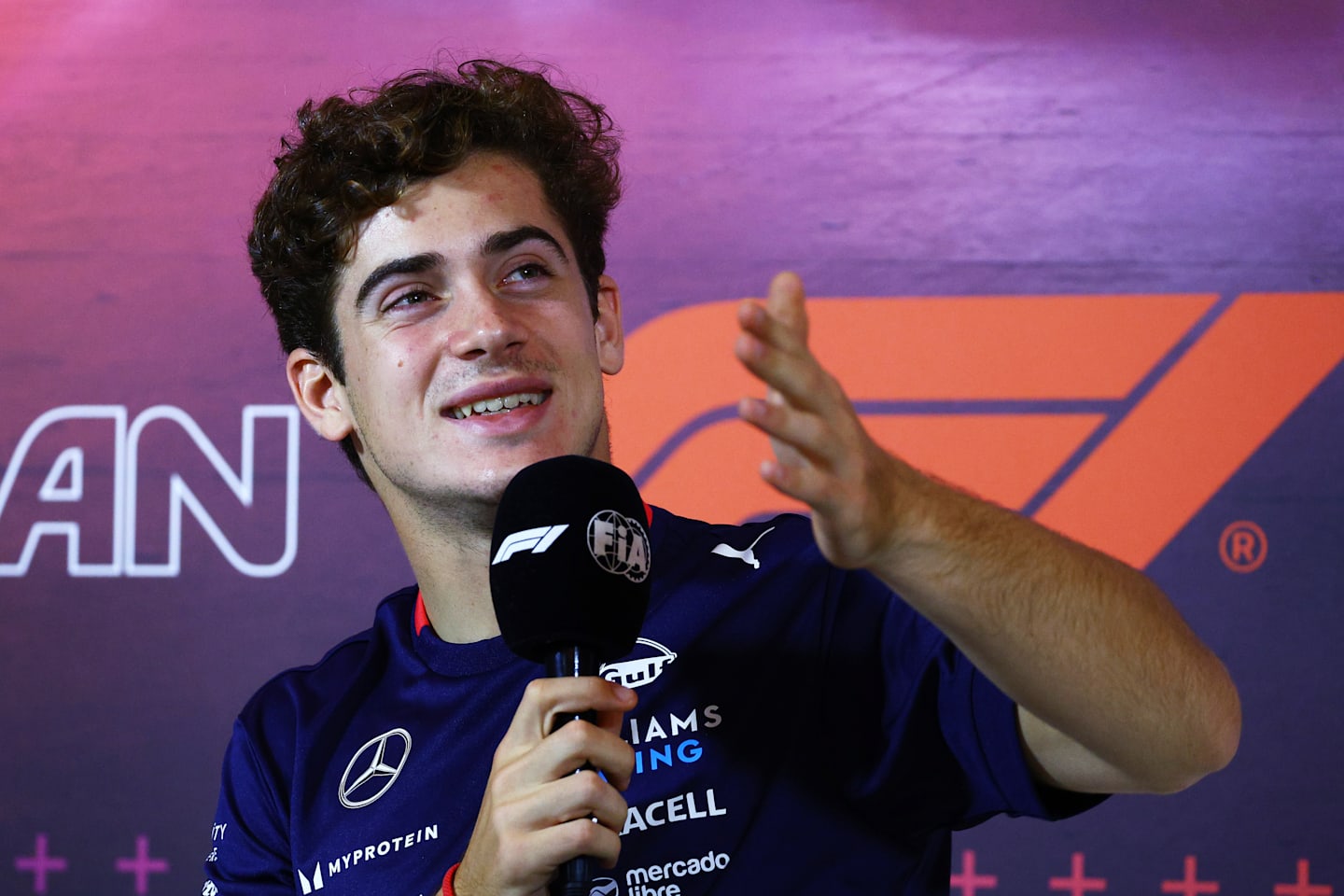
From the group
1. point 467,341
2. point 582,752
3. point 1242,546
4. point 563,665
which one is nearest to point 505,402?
point 467,341

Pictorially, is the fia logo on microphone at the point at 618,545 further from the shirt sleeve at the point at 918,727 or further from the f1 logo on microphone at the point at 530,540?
the shirt sleeve at the point at 918,727

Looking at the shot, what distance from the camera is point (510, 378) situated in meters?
1.36

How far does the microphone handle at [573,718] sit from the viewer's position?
938 millimetres

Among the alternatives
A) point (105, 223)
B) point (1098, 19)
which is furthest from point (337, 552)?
point (1098, 19)

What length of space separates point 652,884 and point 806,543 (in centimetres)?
38

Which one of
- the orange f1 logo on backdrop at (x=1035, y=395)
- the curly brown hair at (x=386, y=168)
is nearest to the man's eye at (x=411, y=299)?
the curly brown hair at (x=386, y=168)

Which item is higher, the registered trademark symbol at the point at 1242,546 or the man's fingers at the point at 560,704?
the registered trademark symbol at the point at 1242,546

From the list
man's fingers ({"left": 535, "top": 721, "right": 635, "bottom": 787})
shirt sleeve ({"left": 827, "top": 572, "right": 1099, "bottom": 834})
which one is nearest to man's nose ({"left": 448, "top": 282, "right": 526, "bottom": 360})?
shirt sleeve ({"left": 827, "top": 572, "right": 1099, "bottom": 834})

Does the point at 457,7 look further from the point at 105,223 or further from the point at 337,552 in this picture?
the point at 337,552

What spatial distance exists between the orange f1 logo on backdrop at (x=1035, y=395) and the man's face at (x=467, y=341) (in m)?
0.79

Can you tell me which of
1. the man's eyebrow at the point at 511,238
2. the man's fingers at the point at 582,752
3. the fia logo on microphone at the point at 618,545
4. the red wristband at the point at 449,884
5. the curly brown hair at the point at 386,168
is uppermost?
the curly brown hair at the point at 386,168

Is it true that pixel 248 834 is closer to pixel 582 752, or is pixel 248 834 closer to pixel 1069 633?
pixel 582 752

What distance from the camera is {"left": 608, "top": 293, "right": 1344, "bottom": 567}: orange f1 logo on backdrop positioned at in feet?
7.32

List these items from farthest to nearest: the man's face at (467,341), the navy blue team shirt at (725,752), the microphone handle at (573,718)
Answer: the man's face at (467,341)
the navy blue team shirt at (725,752)
the microphone handle at (573,718)
